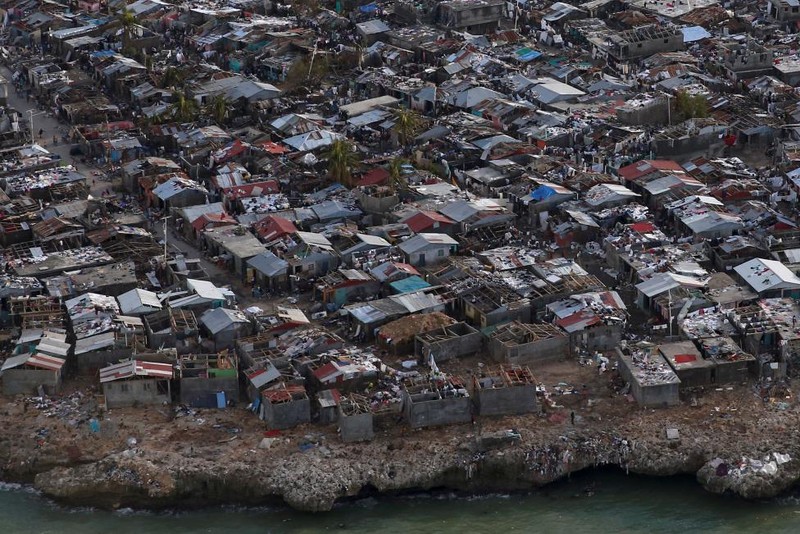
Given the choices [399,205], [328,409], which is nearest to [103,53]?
[399,205]

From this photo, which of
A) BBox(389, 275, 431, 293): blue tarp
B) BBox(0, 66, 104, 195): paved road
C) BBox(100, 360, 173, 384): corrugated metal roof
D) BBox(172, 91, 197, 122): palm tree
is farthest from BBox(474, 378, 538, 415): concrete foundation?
BBox(172, 91, 197, 122): palm tree

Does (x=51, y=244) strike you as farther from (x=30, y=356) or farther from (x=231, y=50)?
(x=231, y=50)

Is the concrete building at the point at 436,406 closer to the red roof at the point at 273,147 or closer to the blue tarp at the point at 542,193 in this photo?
the blue tarp at the point at 542,193

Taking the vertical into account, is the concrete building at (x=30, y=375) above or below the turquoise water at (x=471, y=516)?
above

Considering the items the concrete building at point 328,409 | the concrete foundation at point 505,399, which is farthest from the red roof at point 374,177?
the concrete foundation at point 505,399

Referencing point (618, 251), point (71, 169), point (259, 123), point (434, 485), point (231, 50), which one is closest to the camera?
point (434, 485)

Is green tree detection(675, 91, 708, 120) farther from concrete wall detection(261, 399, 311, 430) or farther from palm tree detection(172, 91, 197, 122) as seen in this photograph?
concrete wall detection(261, 399, 311, 430)

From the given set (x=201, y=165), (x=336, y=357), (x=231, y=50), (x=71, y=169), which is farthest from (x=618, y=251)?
(x=231, y=50)
